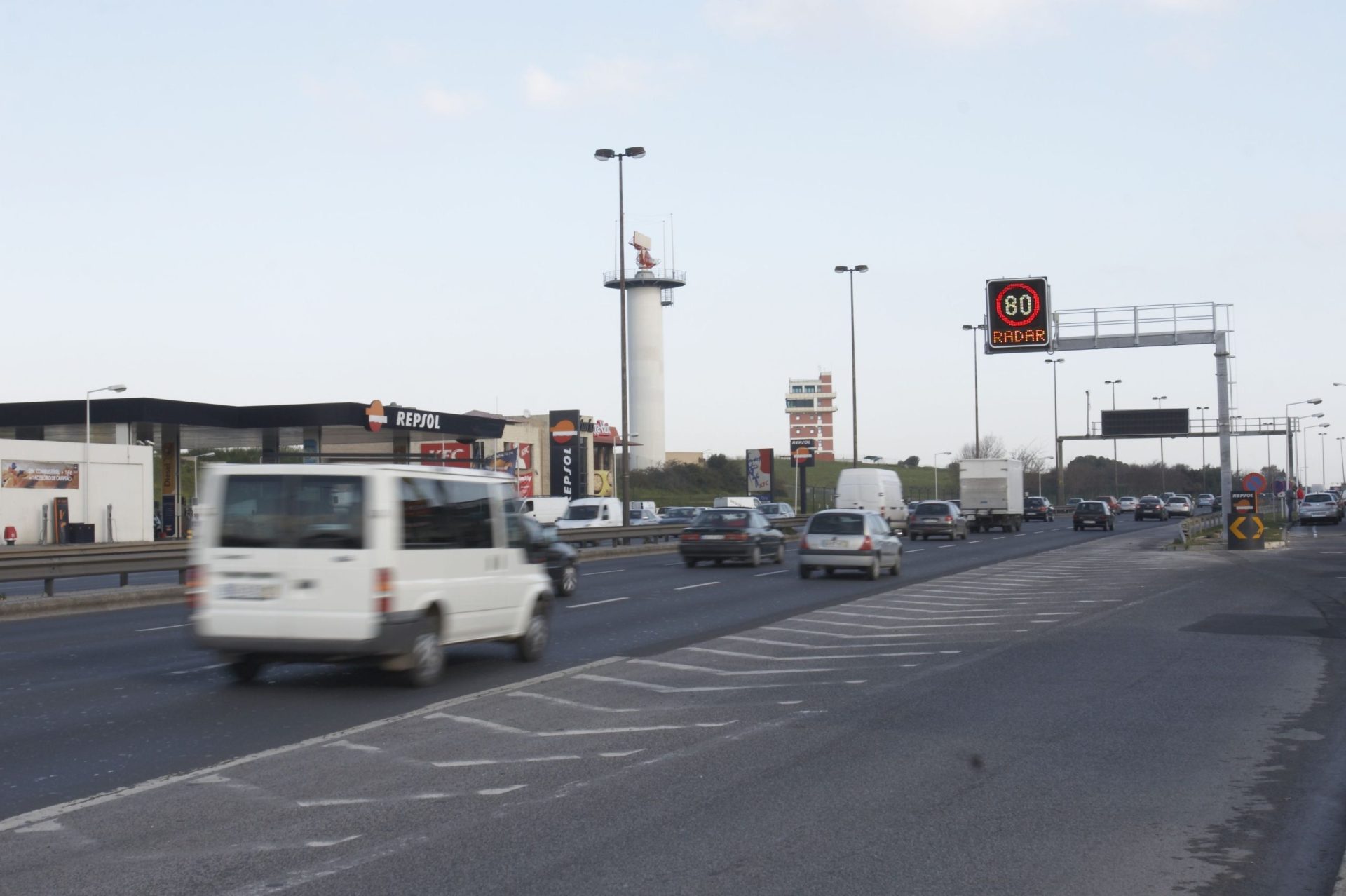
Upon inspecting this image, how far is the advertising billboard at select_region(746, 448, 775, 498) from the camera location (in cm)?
7994

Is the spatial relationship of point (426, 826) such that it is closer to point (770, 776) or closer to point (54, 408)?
point (770, 776)

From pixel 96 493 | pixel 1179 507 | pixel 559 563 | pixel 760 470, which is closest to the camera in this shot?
pixel 559 563

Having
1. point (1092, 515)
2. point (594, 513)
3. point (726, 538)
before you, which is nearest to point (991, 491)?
point (1092, 515)

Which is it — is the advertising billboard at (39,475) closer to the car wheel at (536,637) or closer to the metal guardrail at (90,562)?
the metal guardrail at (90,562)

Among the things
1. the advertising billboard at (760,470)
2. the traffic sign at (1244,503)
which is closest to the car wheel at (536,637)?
the traffic sign at (1244,503)

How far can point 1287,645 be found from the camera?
15.5 meters

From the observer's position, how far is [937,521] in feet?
173

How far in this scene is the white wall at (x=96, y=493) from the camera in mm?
45812

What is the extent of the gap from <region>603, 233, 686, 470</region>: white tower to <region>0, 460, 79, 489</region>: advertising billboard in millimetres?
54912

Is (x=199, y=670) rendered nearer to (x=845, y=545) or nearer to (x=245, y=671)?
(x=245, y=671)

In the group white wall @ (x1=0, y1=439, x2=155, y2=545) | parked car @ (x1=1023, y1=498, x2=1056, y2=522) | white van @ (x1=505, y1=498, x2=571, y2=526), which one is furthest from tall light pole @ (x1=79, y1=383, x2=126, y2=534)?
parked car @ (x1=1023, y1=498, x2=1056, y2=522)

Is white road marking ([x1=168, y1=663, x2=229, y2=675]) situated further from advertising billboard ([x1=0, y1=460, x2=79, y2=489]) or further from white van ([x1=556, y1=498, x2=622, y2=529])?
advertising billboard ([x1=0, y1=460, x2=79, y2=489])

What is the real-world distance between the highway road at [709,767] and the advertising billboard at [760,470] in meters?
62.8

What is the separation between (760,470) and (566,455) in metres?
18.1
